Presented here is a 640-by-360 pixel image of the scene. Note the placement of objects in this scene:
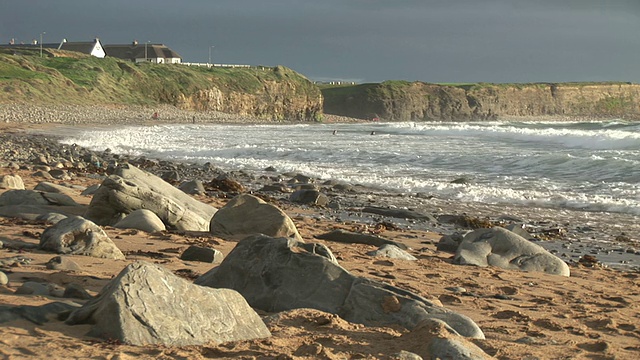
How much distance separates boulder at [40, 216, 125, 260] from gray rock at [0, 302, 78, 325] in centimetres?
228

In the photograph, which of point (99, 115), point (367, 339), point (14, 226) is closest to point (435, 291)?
point (367, 339)

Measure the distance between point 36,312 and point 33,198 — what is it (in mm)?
6018

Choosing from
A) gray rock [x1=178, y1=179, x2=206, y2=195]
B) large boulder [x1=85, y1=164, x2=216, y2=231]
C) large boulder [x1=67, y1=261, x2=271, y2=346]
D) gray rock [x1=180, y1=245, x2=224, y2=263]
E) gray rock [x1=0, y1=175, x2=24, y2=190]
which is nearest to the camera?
large boulder [x1=67, y1=261, x2=271, y2=346]

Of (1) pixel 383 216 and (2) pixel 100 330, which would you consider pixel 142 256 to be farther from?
(1) pixel 383 216

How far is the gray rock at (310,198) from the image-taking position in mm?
14125

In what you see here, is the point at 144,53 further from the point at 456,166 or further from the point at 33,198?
the point at 33,198

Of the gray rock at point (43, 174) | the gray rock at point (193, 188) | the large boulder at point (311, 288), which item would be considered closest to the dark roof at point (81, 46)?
the gray rock at point (43, 174)

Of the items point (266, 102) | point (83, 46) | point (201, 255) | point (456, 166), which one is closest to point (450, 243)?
point (201, 255)

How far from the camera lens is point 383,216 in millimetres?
12992

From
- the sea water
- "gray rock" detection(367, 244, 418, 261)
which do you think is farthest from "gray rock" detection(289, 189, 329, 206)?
"gray rock" detection(367, 244, 418, 261)

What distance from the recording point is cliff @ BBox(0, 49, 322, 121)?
56250 mm

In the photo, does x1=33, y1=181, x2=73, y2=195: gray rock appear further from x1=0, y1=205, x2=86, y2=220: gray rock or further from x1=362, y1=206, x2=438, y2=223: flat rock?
x1=362, y1=206, x2=438, y2=223: flat rock

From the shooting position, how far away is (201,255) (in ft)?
24.0

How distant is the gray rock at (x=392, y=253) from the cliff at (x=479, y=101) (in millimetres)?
114105
